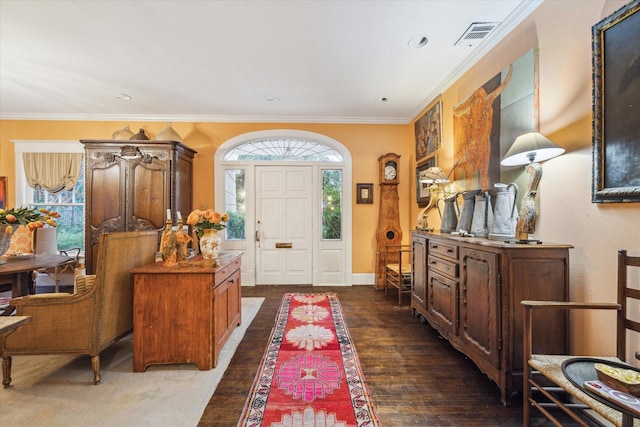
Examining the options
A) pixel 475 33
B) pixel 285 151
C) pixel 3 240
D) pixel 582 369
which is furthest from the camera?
pixel 285 151

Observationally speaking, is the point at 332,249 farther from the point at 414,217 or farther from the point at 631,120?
the point at 631,120

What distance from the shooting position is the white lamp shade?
1733 mm

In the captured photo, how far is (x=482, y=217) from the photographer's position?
238 centimetres

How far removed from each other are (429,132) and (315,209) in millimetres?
2204

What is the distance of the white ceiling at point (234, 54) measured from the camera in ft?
7.25

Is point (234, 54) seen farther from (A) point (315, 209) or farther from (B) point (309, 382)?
(B) point (309, 382)

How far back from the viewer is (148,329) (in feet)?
6.90

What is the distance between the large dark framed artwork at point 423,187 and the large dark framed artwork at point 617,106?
212cm

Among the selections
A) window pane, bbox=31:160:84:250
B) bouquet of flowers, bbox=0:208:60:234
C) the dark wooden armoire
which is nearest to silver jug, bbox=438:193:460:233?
the dark wooden armoire

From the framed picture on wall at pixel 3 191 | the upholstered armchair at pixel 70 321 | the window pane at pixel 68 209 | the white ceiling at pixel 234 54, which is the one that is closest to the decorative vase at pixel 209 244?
the upholstered armchair at pixel 70 321

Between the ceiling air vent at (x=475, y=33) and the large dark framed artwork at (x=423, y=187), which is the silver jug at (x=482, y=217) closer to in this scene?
the large dark framed artwork at (x=423, y=187)

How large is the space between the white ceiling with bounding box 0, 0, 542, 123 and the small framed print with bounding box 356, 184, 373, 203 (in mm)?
1264

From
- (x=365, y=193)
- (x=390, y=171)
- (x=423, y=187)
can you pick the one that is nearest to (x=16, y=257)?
(x=365, y=193)

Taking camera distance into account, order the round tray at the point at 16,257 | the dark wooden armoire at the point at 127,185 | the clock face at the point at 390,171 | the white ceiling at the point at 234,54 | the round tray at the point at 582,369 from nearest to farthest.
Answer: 1. the round tray at the point at 582,369
2. the white ceiling at the point at 234,54
3. the round tray at the point at 16,257
4. the dark wooden armoire at the point at 127,185
5. the clock face at the point at 390,171
